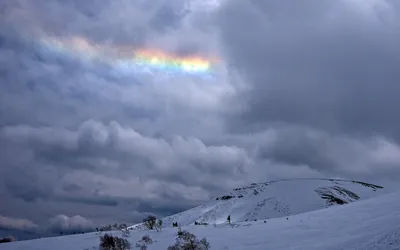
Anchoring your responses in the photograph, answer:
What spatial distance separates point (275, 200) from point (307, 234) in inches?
3678

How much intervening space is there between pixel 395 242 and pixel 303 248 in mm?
8479

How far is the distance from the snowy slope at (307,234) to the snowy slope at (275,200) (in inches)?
2689

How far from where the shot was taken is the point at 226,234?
44.4 meters

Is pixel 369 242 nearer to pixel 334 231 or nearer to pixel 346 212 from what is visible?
pixel 334 231

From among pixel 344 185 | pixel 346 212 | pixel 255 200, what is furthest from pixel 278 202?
pixel 346 212

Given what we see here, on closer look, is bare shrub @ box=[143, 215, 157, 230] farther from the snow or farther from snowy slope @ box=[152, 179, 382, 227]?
snowy slope @ box=[152, 179, 382, 227]

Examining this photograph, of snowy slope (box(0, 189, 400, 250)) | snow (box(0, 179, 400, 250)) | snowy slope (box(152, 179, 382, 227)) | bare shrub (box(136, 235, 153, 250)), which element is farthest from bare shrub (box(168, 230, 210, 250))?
snowy slope (box(152, 179, 382, 227))

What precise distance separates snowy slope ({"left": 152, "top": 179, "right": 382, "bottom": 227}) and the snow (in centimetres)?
6823

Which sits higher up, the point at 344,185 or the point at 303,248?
the point at 344,185

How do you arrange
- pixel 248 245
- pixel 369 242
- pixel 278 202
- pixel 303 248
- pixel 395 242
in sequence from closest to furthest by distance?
pixel 395 242 < pixel 369 242 < pixel 303 248 < pixel 248 245 < pixel 278 202

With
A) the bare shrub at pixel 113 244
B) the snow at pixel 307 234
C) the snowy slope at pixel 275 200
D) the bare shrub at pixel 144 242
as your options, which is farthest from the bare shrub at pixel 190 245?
the snowy slope at pixel 275 200

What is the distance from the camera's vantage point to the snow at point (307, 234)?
3062cm

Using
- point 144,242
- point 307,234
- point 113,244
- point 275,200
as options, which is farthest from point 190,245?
point 275,200

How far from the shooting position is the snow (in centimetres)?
3062
